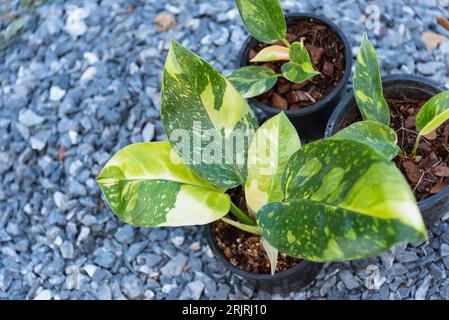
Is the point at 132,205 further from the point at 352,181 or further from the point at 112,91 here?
the point at 112,91

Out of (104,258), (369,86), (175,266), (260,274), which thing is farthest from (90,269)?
(369,86)

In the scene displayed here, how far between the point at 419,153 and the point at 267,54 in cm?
40

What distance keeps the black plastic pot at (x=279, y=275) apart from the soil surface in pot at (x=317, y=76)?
0.37m

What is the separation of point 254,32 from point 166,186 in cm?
45

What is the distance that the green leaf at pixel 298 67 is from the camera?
128 cm

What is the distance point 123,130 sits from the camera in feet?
5.28

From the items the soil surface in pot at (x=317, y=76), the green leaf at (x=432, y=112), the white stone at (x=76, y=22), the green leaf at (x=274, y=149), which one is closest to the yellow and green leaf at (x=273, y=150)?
the green leaf at (x=274, y=149)

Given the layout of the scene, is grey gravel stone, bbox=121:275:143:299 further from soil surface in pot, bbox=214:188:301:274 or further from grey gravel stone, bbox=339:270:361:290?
grey gravel stone, bbox=339:270:361:290

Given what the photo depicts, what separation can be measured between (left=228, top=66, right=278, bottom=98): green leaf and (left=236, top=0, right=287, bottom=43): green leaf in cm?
7

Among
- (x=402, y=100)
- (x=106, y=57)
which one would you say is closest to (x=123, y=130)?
(x=106, y=57)

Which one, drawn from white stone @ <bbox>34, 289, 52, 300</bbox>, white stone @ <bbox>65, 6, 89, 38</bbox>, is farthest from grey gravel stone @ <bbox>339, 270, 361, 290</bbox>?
white stone @ <bbox>65, 6, 89, 38</bbox>

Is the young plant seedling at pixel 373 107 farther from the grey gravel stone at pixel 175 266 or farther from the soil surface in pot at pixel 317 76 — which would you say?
the grey gravel stone at pixel 175 266

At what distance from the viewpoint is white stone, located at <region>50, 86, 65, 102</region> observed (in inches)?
66.1

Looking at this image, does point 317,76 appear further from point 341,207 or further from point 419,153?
point 341,207
